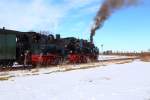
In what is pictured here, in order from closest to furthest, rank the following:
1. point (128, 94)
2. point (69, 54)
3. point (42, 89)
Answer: point (128, 94), point (42, 89), point (69, 54)

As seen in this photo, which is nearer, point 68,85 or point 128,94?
point 128,94

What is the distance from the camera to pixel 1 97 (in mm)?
10688

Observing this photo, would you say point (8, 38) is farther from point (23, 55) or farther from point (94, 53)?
point (94, 53)

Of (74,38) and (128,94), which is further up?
(74,38)

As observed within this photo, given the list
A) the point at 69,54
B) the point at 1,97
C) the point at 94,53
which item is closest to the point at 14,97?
the point at 1,97

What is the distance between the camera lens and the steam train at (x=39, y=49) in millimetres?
25391

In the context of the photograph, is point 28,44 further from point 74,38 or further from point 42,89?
point 42,89

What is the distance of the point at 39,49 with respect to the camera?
1123 inches

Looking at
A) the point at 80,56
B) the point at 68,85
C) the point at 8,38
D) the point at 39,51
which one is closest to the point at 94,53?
the point at 80,56

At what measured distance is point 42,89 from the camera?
12531mm

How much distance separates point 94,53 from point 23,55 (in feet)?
42.4

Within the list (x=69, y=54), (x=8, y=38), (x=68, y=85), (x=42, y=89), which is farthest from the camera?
(x=69, y=54)

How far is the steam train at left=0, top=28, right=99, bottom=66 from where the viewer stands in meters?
25.4

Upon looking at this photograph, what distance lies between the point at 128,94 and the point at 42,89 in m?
3.23
